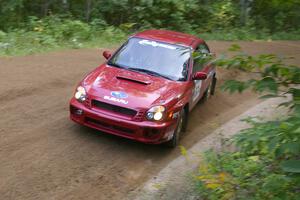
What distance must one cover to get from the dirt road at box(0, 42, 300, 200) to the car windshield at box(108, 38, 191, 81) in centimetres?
125

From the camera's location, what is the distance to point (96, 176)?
21.0 ft

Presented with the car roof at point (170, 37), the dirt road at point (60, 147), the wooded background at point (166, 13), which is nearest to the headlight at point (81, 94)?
the dirt road at point (60, 147)

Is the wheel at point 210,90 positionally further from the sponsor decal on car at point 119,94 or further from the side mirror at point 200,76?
the sponsor decal on car at point 119,94

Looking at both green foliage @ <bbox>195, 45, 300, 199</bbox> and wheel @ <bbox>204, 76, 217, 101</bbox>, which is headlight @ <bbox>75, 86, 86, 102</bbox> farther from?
wheel @ <bbox>204, 76, 217, 101</bbox>

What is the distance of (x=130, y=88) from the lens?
24.3ft

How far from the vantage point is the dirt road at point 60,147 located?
6.02 m

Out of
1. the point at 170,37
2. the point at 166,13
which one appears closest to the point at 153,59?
the point at 170,37

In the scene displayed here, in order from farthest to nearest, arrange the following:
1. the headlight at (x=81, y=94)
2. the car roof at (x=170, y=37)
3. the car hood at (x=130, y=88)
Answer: the car roof at (x=170, y=37) < the headlight at (x=81, y=94) < the car hood at (x=130, y=88)

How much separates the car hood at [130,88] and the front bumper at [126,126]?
0.25 m

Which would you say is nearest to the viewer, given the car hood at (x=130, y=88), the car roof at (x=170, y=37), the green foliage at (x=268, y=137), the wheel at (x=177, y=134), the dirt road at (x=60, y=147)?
the green foliage at (x=268, y=137)

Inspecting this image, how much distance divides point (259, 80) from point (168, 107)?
364cm

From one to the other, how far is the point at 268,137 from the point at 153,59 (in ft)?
17.1

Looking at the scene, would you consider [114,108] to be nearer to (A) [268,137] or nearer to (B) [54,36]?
(A) [268,137]

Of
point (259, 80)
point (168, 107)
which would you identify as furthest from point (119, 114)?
point (259, 80)
